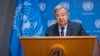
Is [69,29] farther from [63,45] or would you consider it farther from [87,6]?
[87,6]

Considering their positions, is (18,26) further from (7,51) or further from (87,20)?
(87,20)

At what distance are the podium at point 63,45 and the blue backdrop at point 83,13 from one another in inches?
75.5

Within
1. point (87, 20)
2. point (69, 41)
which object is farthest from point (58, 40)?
point (87, 20)

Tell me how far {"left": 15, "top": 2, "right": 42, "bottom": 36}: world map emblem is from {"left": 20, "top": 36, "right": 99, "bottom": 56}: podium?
73.9 inches

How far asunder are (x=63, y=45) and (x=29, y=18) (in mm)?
1994

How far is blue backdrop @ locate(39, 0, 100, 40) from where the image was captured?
3467 mm

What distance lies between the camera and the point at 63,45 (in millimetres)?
1576

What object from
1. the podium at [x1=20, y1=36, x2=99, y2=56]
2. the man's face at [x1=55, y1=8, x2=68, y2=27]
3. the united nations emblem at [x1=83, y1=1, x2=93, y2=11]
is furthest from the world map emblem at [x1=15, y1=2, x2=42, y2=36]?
the podium at [x1=20, y1=36, x2=99, y2=56]

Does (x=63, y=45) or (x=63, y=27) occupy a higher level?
(x=63, y=27)

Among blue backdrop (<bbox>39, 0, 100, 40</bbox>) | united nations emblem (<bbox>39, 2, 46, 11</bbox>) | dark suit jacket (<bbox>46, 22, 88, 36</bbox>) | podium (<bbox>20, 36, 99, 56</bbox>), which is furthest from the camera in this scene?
united nations emblem (<bbox>39, 2, 46, 11</bbox>)

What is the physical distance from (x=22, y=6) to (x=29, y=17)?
23 cm

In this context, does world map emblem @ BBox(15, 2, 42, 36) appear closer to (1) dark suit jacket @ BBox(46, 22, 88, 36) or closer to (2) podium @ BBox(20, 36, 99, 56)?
(1) dark suit jacket @ BBox(46, 22, 88, 36)

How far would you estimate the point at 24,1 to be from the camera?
351cm

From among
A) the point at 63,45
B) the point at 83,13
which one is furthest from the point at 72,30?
the point at 83,13
